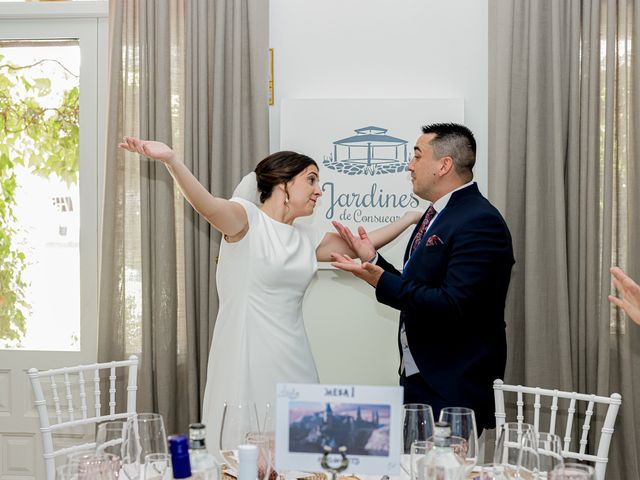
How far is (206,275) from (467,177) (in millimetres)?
1271

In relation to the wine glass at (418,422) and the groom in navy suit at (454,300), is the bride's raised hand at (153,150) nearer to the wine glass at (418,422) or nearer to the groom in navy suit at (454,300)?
the groom in navy suit at (454,300)

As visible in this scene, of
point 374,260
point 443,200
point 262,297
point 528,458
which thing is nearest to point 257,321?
point 262,297

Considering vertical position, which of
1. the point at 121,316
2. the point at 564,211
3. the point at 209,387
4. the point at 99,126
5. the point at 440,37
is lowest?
the point at 209,387

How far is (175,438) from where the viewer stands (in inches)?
51.8

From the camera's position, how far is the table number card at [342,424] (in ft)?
4.86

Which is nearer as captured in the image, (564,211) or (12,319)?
(564,211)

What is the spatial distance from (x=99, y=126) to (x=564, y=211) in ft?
7.38

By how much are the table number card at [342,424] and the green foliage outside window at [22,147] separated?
8.53 feet

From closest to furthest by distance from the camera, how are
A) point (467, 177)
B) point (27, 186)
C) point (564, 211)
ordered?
1. point (467, 177)
2. point (564, 211)
3. point (27, 186)

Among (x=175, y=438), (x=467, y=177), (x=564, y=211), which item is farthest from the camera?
(x=564, y=211)

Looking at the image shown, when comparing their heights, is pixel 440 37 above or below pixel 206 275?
above

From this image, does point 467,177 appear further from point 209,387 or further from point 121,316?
point 121,316

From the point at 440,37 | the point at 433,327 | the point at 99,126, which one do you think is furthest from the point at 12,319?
the point at 440,37

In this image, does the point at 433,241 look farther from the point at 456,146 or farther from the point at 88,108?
the point at 88,108
